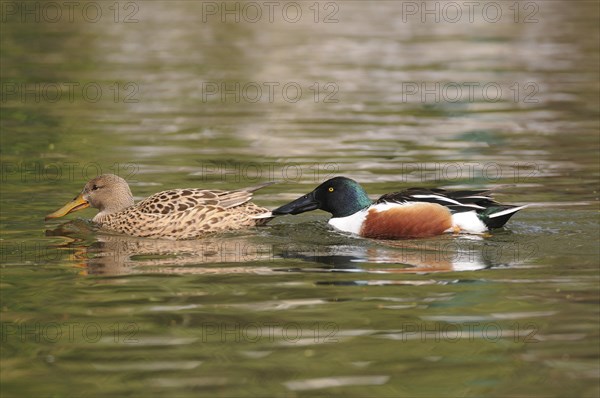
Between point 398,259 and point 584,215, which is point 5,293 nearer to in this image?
point 398,259

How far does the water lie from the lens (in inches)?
262

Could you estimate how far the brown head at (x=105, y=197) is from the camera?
1073 cm

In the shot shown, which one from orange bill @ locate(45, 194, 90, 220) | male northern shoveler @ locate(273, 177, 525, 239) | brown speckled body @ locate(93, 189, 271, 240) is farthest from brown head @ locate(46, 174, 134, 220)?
male northern shoveler @ locate(273, 177, 525, 239)

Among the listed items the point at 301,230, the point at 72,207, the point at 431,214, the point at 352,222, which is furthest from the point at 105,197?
the point at 431,214

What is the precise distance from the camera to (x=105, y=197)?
423 inches

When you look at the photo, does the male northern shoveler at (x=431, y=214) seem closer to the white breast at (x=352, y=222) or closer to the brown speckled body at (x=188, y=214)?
the white breast at (x=352, y=222)

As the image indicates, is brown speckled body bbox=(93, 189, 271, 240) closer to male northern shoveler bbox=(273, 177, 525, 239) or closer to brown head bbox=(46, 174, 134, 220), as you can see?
brown head bbox=(46, 174, 134, 220)

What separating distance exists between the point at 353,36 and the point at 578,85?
7.49 meters

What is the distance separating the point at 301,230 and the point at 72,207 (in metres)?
1.99

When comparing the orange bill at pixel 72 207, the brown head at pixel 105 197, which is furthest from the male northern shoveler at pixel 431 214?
the orange bill at pixel 72 207

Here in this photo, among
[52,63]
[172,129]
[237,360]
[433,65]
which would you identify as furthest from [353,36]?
[237,360]

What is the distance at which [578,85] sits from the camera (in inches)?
741

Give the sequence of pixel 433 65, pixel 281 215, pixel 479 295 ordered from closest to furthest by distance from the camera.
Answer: pixel 479 295, pixel 281 215, pixel 433 65

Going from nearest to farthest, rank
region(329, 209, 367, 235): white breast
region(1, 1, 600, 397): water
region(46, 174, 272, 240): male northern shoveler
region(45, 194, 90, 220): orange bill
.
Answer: region(1, 1, 600, 397): water
region(329, 209, 367, 235): white breast
region(46, 174, 272, 240): male northern shoveler
region(45, 194, 90, 220): orange bill
